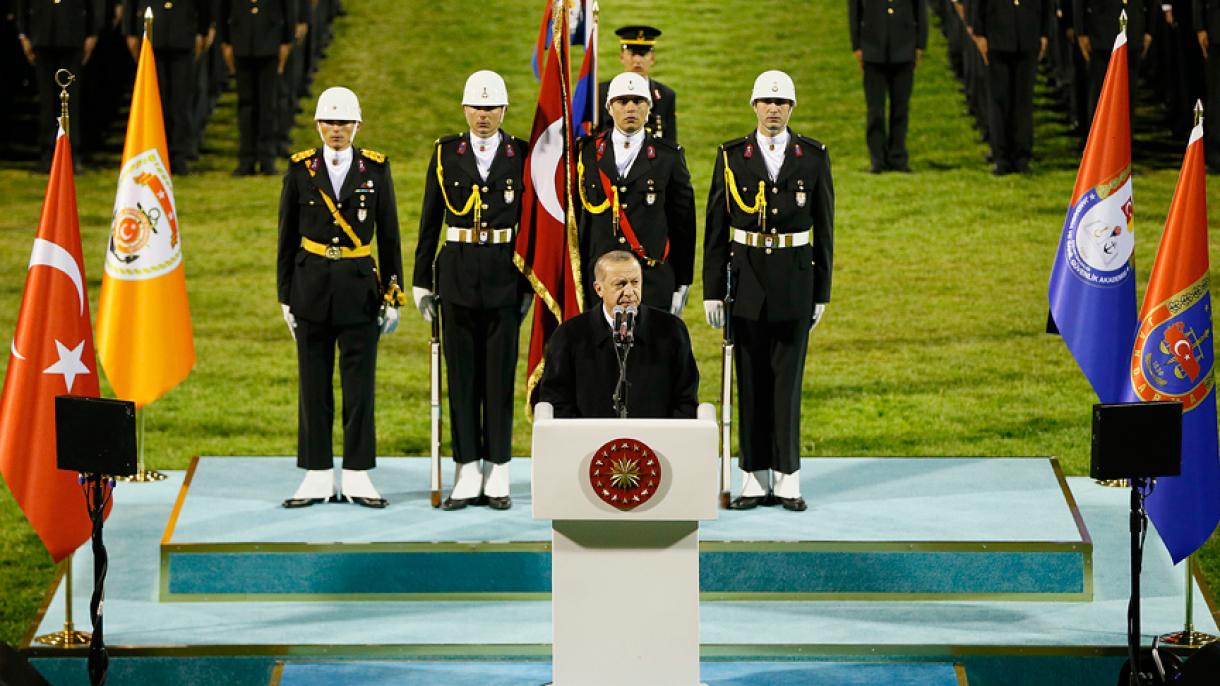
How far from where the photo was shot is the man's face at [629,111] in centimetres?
838

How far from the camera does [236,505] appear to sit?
8758 millimetres

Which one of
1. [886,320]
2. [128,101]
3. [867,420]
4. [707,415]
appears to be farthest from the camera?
[128,101]

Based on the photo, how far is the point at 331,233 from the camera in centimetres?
855

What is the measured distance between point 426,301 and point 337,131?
0.80 meters

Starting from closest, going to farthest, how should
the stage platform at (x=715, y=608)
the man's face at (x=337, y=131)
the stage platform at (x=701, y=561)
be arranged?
1. the stage platform at (x=715, y=608)
2. the stage platform at (x=701, y=561)
3. the man's face at (x=337, y=131)

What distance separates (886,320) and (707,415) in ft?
20.3

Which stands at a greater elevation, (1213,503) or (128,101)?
(128,101)

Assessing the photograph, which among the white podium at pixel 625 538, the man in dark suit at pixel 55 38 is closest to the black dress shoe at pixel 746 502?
the white podium at pixel 625 538

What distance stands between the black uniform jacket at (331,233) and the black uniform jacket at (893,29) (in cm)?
655

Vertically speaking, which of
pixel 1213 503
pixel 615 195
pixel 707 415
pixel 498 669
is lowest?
pixel 498 669

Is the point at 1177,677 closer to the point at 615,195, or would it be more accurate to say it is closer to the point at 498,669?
the point at 498,669

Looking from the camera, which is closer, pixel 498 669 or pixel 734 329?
pixel 498 669

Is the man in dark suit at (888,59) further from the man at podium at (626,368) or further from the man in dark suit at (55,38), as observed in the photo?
the man at podium at (626,368)

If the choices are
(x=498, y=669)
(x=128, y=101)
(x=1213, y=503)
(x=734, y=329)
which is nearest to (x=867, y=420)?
(x=734, y=329)
